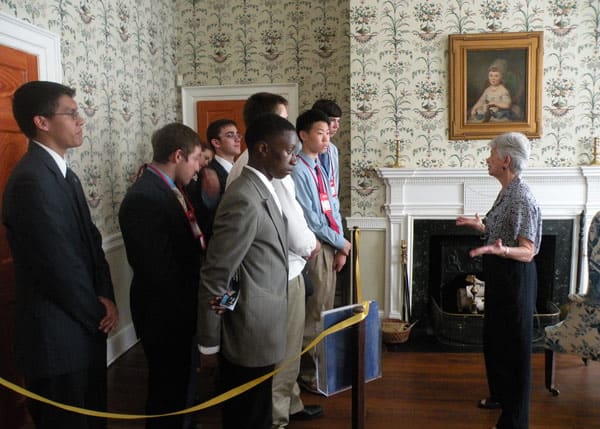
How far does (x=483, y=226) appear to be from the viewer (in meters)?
2.51

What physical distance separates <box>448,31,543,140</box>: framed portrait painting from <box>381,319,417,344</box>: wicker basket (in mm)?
1467

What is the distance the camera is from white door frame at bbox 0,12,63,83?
7.68ft

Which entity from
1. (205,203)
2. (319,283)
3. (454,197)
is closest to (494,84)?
(454,197)

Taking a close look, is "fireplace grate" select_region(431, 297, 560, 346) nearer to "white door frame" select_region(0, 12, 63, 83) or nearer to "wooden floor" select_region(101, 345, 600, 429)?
Answer: "wooden floor" select_region(101, 345, 600, 429)

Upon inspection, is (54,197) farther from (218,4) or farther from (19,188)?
(218,4)

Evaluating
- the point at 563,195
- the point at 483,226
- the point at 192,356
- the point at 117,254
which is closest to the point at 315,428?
the point at 192,356

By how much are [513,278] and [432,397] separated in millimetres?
1016

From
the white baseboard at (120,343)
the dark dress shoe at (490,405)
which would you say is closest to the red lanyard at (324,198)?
the dark dress shoe at (490,405)

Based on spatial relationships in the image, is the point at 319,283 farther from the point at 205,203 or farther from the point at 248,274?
the point at 248,274

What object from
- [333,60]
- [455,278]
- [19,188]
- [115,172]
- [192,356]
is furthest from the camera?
[333,60]

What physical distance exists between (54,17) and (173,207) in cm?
152

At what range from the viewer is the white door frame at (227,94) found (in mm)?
4418

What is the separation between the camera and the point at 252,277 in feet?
5.33

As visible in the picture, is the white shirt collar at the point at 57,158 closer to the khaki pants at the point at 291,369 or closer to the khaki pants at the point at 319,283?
the khaki pants at the point at 291,369
